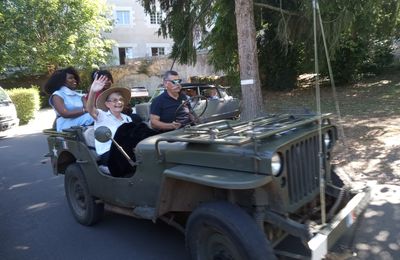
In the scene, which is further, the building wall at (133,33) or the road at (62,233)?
the building wall at (133,33)

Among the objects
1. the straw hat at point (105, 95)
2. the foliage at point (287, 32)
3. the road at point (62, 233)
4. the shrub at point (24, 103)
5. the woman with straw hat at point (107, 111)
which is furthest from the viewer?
the shrub at point (24, 103)

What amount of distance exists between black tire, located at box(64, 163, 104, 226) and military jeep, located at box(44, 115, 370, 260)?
0.92m

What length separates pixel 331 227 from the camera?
2969 mm

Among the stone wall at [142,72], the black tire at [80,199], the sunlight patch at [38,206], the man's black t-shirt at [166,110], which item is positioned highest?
the stone wall at [142,72]

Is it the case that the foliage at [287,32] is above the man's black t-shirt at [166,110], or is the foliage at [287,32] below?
above

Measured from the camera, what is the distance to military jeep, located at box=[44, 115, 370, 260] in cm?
289

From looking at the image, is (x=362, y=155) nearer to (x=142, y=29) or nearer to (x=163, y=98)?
(x=163, y=98)

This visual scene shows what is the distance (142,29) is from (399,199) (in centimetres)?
3531

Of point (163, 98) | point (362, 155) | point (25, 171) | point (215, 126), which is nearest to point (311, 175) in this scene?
point (215, 126)

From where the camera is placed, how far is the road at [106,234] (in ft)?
13.5

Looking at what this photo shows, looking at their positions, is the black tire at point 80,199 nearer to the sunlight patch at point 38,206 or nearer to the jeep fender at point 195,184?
the sunlight patch at point 38,206

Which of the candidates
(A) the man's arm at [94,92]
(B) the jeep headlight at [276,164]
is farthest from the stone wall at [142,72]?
(B) the jeep headlight at [276,164]

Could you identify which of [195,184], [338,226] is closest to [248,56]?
[195,184]

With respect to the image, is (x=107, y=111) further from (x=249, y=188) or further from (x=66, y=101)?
(x=249, y=188)
